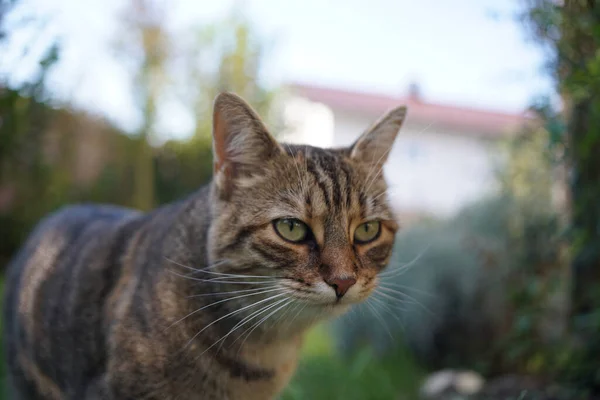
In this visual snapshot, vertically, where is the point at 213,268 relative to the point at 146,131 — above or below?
below

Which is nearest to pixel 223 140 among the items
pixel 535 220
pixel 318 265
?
pixel 318 265

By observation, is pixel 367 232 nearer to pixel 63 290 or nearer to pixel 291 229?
pixel 291 229

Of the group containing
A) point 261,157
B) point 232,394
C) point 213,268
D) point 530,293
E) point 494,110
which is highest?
point 494,110

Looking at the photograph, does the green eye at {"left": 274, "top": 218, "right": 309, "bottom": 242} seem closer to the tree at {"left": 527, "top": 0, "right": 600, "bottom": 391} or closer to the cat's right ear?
the cat's right ear

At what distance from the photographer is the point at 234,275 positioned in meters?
1.68

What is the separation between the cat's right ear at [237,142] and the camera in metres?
1.82

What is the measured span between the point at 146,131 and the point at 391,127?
21.9 feet

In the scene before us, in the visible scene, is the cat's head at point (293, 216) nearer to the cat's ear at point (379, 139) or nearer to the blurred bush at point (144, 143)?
the cat's ear at point (379, 139)

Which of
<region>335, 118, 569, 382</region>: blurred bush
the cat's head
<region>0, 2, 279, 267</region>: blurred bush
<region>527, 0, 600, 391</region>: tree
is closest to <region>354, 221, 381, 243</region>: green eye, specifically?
the cat's head

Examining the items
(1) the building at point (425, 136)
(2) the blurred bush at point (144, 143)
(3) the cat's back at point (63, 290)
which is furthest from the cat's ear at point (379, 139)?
(1) the building at point (425, 136)

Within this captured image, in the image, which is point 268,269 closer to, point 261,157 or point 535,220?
point 261,157

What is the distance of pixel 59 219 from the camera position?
2.72 m

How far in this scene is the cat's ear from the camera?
2.09 metres

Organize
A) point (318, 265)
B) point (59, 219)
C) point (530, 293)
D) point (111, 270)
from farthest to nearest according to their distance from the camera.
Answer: point (530, 293), point (59, 219), point (111, 270), point (318, 265)
